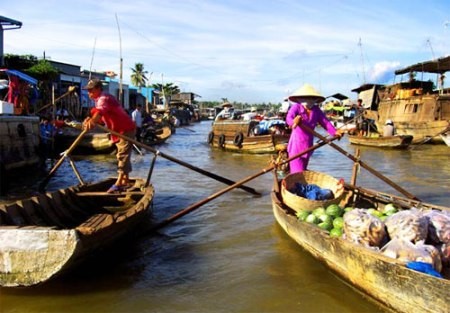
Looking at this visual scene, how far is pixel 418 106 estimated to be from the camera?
20844mm

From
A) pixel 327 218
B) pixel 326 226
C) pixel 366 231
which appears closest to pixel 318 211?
pixel 327 218

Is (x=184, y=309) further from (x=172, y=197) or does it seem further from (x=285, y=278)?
(x=172, y=197)

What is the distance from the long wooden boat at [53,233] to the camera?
3.69 m

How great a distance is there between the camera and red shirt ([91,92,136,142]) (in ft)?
19.9

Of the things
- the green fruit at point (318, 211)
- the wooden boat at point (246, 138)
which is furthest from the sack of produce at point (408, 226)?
the wooden boat at point (246, 138)

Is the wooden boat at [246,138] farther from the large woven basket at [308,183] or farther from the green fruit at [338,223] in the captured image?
the green fruit at [338,223]

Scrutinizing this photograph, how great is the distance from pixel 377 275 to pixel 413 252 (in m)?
0.34

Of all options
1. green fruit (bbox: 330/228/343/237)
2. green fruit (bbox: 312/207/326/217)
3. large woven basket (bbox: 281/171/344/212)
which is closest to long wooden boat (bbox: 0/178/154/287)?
large woven basket (bbox: 281/171/344/212)

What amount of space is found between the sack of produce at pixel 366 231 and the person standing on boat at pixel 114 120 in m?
3.71

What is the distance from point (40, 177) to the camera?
36.7ft

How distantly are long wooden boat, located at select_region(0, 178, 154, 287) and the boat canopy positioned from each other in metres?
18.3

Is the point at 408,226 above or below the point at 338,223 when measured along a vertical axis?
above

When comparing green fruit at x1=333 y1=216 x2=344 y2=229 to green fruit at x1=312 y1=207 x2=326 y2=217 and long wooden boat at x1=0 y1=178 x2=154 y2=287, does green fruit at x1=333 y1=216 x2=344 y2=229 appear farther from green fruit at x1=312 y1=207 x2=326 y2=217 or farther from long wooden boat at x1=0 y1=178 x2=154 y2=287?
long wooden boat at x1=0 y1=178 x2=154 y2=287

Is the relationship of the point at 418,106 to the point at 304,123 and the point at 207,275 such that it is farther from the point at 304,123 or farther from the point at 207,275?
the point at 207,275
